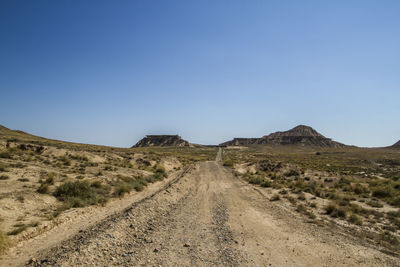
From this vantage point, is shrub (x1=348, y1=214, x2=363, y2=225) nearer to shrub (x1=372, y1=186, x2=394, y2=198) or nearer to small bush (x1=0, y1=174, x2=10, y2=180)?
shrub (x1=372, y1=186, x2=394, y2=198)

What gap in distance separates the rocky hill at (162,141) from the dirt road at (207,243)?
160m

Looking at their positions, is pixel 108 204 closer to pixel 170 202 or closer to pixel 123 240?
pixel 170 202

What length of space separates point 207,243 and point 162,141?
17283 centimetres

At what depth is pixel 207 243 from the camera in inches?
290

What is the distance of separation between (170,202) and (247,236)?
6.27 meters

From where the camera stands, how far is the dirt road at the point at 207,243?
6102 mm

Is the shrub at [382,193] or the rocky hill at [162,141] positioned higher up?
the rocky hill at [162,141]

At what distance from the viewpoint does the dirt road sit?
20.0 feet

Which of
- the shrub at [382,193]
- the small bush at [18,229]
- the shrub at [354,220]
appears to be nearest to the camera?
the small bush at [18,229]

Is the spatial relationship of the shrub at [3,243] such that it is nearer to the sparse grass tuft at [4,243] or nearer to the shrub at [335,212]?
the sparse grass tuft at [4,243]

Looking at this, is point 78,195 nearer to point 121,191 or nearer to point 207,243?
point 121,191

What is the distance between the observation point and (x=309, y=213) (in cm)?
1165

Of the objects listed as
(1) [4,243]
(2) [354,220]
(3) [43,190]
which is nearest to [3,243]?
(1) [4,243]

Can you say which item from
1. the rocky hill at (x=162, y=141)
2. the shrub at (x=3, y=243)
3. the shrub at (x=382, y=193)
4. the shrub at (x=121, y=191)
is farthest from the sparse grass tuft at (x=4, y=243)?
the rocky hill at (x=162, y=141)
